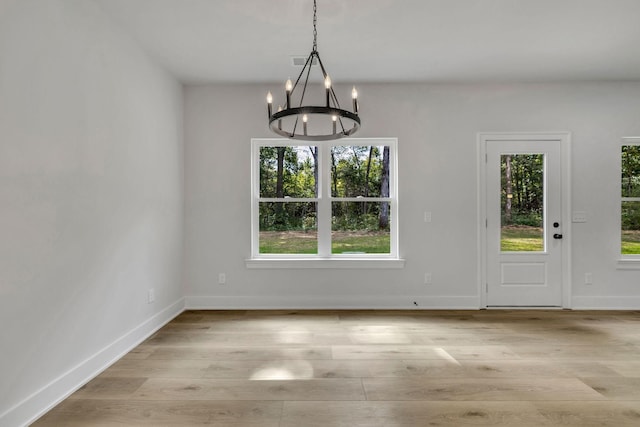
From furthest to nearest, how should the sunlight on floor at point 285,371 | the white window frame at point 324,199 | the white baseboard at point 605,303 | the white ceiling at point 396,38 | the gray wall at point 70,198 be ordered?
1. the white window frame at point 324,199
2. the white baseboard at point 605,303
3. the white ceiling at point 396,38
4. the sunlight on floor at point 285,371
5. the gray wall at point 70,198

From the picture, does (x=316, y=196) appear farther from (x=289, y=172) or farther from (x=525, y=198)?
(x=525, y=198)

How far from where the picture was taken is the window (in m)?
4.00

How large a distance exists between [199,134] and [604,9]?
12.9ft

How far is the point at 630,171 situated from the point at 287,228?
13.7 ft

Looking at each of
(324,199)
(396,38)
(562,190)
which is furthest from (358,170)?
(562,190)

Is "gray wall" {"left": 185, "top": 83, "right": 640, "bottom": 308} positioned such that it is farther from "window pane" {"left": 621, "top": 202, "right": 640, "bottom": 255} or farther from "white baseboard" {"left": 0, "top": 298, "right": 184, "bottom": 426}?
"white baseboard" {"left": 0, "top": 298, "right": 184, "bottom": 426}

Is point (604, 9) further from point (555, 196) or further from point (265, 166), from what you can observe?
point (265, 166)

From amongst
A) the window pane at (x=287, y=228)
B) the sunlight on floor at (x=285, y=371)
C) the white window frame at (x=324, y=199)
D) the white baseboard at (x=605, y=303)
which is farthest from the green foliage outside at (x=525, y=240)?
the sunlight on floor at (x=285, y=371)

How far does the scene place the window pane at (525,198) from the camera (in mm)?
4023

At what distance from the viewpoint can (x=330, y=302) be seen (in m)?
4.03

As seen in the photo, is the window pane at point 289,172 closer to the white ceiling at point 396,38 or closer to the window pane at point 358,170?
the window pane at point 358,170

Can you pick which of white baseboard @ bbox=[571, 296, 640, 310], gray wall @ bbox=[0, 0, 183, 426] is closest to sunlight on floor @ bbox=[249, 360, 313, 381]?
gray wall @ bbox=[0, 0, 183, 426]

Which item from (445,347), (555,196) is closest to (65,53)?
(445,347)

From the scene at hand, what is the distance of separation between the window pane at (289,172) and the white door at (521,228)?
2096 millimetres
